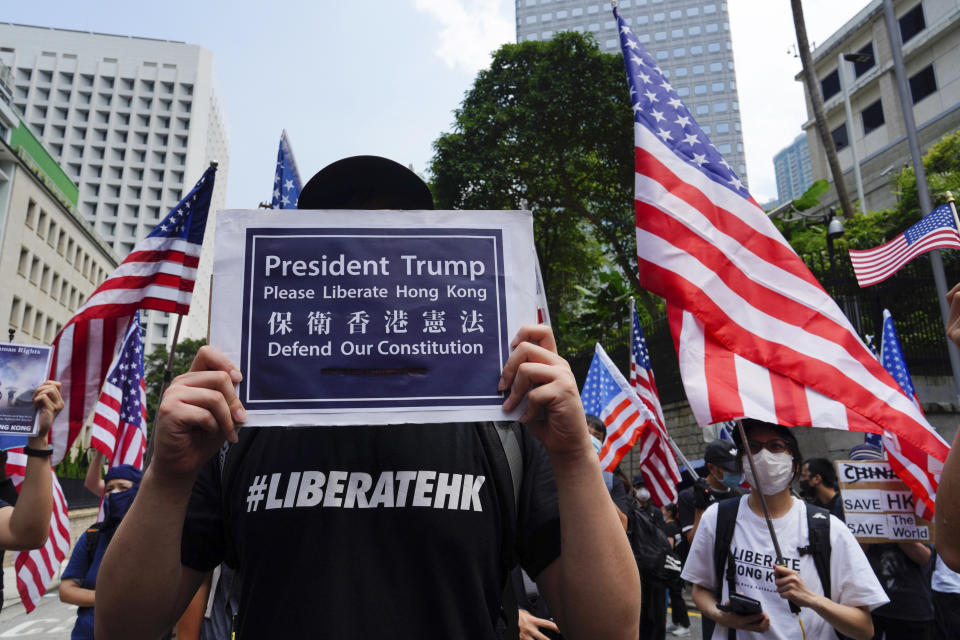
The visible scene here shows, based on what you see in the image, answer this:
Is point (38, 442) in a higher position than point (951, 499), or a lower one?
higher

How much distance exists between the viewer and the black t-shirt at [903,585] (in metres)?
5.22

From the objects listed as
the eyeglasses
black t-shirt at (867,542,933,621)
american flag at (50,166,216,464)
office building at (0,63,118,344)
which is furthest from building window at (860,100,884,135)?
office building at (0,63,118,344)

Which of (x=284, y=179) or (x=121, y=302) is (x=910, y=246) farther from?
(x=121, y=302)

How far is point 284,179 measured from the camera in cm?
541

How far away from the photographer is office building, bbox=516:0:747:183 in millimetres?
104062

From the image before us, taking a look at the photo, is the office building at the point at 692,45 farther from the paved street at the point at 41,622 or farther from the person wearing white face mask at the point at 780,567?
the person wearing white face mask at the point at 780,567

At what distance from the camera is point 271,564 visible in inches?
62.2

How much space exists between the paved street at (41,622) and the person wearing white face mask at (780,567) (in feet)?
33.9

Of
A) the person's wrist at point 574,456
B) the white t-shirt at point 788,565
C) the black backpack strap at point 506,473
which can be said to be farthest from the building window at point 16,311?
the person's wrist at point 574,456

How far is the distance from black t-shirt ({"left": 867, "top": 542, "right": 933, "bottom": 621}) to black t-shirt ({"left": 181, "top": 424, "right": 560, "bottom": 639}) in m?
4.75

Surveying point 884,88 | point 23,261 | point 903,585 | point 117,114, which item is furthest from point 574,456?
point 117,114

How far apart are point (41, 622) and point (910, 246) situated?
14404mm

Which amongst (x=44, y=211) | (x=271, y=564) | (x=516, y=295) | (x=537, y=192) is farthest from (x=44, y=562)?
(x=44, y=211)

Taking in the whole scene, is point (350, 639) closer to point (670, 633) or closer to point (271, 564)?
point (271, 564)
